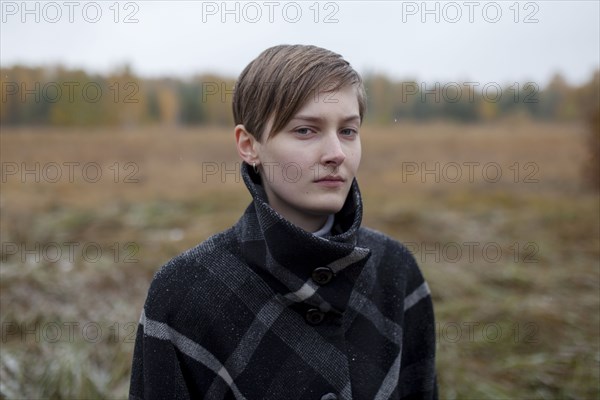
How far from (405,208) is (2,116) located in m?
5.79

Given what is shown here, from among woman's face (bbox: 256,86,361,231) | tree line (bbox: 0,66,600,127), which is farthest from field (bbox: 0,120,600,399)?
woman's face (bbox: 256,86,361,231)

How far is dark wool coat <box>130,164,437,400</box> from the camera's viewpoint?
1163 millimetres

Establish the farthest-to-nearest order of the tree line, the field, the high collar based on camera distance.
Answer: the tree line
the field
the high collar

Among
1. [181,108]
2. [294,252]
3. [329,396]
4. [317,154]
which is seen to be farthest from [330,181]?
[181,108]

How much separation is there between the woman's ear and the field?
172 centimetres

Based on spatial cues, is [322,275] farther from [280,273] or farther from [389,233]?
[389,233]

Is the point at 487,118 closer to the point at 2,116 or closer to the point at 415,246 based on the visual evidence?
the point at 415,246

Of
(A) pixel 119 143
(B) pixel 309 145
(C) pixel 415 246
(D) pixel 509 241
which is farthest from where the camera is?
(A) pixel 119 143

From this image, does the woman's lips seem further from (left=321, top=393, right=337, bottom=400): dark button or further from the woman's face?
(left=321, top=393, right=337, bottom=400): dark button

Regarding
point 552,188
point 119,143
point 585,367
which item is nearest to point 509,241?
point 585,367

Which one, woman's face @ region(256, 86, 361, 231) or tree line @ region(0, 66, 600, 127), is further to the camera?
tree line @ region(0, 66, 600, 127)

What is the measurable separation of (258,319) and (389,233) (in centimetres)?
394

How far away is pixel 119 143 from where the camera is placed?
902 centimetres

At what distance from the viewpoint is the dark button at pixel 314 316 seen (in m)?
1.21
